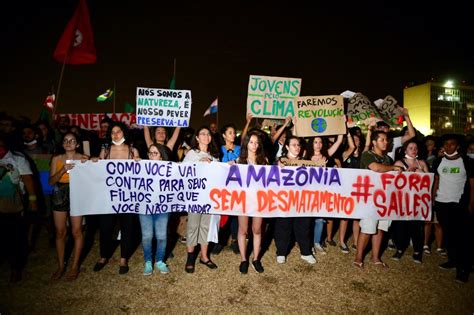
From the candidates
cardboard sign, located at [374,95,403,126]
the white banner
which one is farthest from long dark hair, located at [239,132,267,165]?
cardboard sign, located at [374,95,403,126]

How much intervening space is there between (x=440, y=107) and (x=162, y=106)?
10671 centimetres

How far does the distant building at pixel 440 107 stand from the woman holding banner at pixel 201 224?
3966 inches

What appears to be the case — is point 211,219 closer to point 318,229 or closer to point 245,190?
point 245,190

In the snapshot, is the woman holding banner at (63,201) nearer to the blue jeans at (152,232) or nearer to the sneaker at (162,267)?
the blue jeans at (152,232)

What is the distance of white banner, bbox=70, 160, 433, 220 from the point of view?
442 centimetres

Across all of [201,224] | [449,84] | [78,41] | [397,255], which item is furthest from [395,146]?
[449,84]

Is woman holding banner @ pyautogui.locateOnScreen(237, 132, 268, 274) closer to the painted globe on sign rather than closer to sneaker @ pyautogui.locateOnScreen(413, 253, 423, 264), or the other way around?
the painted globe on sign

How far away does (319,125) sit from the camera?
220 inches

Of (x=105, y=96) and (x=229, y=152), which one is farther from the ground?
(x=105, y=96)

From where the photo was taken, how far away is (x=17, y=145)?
6266 mm

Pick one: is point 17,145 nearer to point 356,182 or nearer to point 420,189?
point 356,182

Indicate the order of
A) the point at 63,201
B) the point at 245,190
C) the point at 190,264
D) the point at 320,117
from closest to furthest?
the point at 63,201
the point at 190,264
the point at 245,190
the point at 320,117

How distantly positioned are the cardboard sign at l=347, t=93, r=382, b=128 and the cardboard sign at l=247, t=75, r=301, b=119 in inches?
46.0

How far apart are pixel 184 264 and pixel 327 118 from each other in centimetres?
366
